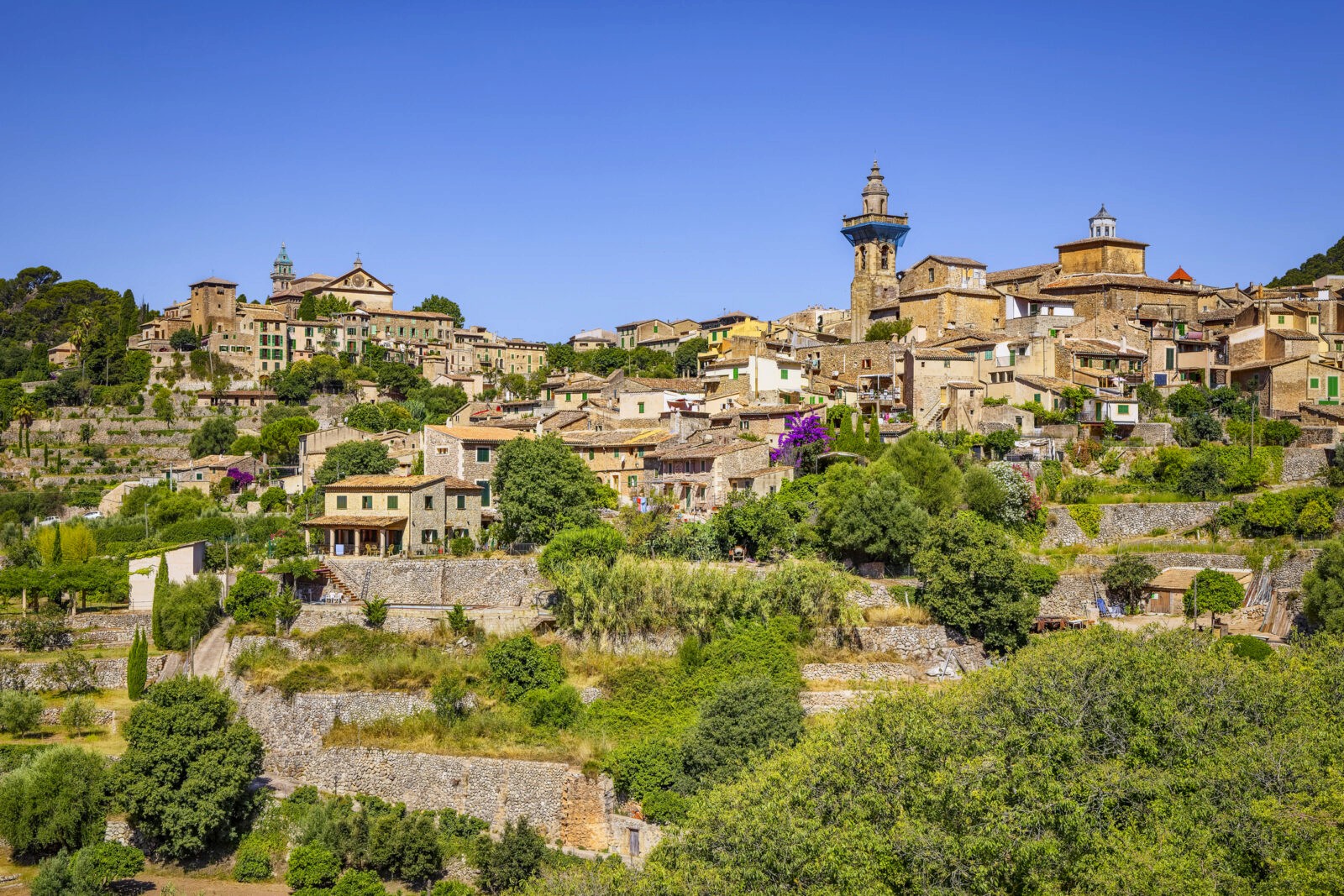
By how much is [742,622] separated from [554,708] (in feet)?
17.5

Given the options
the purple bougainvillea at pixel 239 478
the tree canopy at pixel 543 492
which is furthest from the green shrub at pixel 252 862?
the purple bougainvillea at pixel 239 478

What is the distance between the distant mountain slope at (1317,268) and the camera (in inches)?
3297

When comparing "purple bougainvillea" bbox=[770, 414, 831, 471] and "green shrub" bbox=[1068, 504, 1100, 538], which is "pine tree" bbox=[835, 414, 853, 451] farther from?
"green shrub" bbox=[1068, 504, 1100, 538]

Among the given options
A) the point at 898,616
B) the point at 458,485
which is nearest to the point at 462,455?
the point at 458,485

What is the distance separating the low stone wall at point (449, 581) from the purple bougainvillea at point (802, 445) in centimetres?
1096

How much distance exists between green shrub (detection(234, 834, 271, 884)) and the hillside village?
0.11 m

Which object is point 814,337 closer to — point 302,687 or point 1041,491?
point 1041,491

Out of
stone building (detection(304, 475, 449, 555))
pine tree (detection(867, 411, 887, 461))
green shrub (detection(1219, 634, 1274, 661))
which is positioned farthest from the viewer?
pine tree (detection(867, 411, 887, 461))

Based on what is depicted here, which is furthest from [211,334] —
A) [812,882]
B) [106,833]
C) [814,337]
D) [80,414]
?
[812,882]

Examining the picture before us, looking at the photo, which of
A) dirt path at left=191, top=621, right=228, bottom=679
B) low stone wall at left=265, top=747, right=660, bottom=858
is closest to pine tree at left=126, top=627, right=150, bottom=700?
dirt path at left=191, top=621, right=228, bottom=679

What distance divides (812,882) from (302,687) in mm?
17803

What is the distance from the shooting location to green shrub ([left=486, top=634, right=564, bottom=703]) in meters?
33.6

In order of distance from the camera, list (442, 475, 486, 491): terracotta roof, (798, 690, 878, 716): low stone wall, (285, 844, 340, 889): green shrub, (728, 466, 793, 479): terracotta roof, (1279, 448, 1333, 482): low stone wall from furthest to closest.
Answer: (728, 466, 793, 479): terracotta roof, (442, 475, 486, 491): terracotta roof, (1279, 448, 1333, 482): low stone wall, (798, 690, 878, 716): low stone wall, (285, 844, 340, 889): green shrub

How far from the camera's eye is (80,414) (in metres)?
73.6
